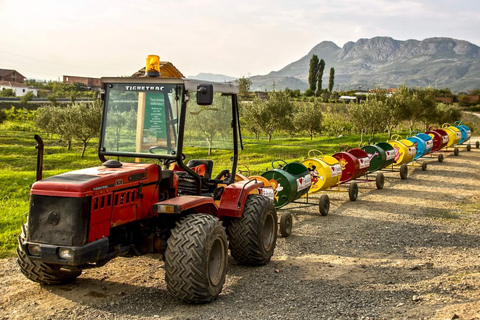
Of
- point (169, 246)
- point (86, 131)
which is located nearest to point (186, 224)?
point (169, 246)

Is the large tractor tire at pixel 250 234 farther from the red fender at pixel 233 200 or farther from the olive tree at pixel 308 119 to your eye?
the olive tree at pixel 308 119

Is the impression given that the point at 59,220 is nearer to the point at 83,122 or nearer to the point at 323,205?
the point at 323,205

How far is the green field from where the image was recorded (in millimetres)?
10891

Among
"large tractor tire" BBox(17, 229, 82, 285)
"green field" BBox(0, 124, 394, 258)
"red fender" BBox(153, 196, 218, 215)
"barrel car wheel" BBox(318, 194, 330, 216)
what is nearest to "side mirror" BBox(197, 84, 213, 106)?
"red fender" BBox(153, 196, 218, 215)

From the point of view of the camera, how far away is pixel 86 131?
32.5 m

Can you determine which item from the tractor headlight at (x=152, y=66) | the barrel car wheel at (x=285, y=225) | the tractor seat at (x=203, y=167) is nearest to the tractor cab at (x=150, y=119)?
the tractor headlight at (x=152, y=66)

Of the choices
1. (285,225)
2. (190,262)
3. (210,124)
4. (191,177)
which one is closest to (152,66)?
(210,124)

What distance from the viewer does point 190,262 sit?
5.67 meters

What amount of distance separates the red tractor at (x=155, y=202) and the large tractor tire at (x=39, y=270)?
1cm

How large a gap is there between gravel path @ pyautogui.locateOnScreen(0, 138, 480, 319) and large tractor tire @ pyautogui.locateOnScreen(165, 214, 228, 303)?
20 centimetres

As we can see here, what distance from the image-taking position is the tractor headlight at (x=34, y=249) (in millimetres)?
5324

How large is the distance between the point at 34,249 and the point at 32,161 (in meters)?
24.2

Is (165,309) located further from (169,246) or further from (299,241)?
(299,241)

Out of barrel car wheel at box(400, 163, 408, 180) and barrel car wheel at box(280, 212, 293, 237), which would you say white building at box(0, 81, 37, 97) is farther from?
barrel car wheel at box(280, 212, 293, 237)
